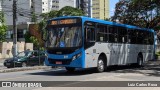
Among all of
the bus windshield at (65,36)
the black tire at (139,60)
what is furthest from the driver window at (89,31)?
the black tire at (139,60)

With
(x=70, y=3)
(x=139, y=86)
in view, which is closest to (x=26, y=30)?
(x=70, y=3)

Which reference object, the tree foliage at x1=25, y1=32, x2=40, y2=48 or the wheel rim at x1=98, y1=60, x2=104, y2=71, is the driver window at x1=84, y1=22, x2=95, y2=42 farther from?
the tree foliage at x1=25, y1=32, x2=40, y2=48

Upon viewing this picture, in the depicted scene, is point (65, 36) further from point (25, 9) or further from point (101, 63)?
point (25, 9)

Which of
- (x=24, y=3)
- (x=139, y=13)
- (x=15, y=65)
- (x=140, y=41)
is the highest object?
(x=24, y=3)

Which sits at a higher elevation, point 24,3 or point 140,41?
point 24,3

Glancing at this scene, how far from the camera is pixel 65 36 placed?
62.3ft

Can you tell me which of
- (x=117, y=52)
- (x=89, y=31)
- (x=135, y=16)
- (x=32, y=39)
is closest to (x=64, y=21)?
(x=89, y=31)

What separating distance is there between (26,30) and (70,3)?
45807mm

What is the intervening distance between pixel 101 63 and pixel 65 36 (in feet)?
9.74

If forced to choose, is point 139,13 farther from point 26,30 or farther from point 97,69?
point 26,30

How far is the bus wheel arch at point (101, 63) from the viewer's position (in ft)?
66.6

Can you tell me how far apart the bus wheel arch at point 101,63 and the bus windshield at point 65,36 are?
227 centimetres

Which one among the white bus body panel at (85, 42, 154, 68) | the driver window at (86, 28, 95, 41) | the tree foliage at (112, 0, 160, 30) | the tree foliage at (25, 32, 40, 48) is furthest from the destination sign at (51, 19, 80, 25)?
the tree foliage at (25, 32, 40, 48)

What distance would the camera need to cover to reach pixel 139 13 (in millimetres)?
37000
